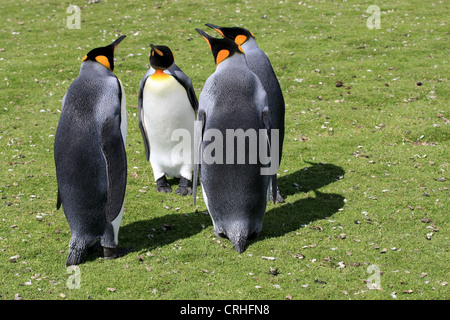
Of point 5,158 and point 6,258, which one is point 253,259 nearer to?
point 6,258

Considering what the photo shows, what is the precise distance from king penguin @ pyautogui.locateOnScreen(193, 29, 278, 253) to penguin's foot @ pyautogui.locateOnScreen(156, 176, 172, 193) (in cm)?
172

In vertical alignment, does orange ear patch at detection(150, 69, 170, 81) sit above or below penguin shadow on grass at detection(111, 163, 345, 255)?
above

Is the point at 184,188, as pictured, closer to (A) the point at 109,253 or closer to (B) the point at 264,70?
(B) the point at 264,70

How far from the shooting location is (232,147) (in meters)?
5.16

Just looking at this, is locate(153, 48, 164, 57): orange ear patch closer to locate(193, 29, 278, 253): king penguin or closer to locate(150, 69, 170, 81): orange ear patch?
locate(150, 69, 170, 81): orange ear patch

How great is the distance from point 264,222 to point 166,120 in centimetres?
179

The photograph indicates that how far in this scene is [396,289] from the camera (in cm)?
464

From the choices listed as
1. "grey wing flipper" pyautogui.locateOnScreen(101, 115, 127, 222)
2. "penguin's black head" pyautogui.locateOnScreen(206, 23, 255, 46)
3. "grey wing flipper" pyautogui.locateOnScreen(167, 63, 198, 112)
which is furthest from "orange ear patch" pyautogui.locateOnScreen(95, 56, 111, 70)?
"penguin's black head" pyautogui.locateOnScreen(206, 23, 255, 46)

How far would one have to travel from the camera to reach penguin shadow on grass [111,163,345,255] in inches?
222

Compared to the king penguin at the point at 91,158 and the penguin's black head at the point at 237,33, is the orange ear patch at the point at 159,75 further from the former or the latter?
the king penguin at the point at 91,158

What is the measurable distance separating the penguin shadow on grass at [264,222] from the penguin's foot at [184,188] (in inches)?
24.7

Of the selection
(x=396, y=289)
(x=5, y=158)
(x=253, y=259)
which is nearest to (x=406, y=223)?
(x=396, y=289)

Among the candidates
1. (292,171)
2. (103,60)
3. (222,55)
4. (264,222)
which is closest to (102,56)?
(103,60)

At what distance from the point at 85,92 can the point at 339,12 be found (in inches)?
506
